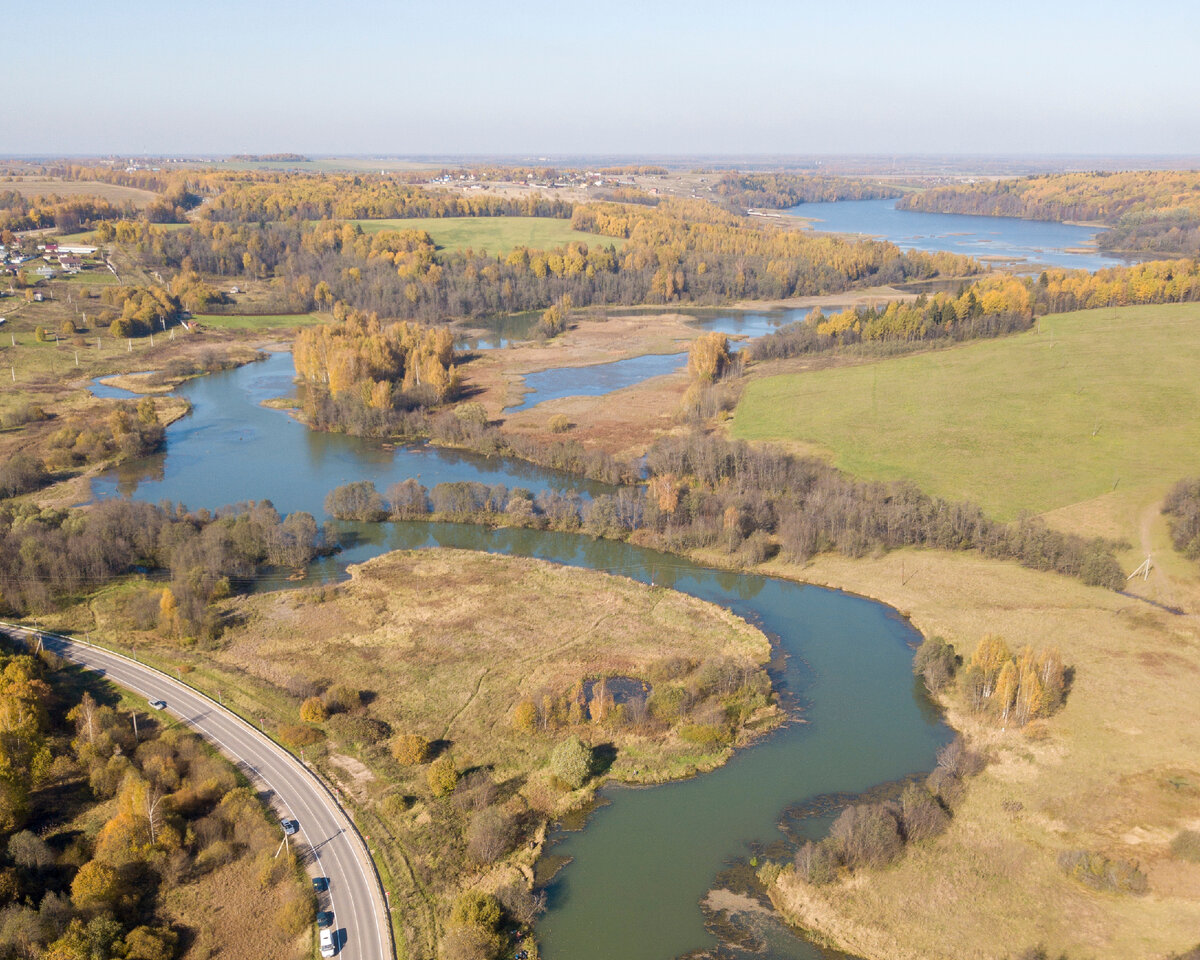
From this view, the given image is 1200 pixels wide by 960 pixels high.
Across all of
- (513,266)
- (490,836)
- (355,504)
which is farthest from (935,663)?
(513,266)

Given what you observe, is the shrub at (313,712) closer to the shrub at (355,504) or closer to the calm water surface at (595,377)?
the shrub at (355,504)

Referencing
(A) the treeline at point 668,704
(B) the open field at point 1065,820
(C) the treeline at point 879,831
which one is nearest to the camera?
(B) the open field at point 1065,820

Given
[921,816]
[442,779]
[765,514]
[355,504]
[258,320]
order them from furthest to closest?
1. [258,320]
2. [355,504]
3. [765,514]
4. [442,779]
5. [921,816]

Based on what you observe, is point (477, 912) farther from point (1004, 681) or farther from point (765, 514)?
point (765, 514)

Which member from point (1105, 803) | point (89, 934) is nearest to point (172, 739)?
point (89, 934)

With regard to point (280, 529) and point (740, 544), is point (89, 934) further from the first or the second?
point (740, 544)

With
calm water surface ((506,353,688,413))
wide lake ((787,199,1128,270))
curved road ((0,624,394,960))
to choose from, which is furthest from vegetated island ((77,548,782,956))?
wide lake ((787,199,1128,270))

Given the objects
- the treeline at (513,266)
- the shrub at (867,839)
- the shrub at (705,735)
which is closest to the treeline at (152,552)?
the shrub at (705,735)
